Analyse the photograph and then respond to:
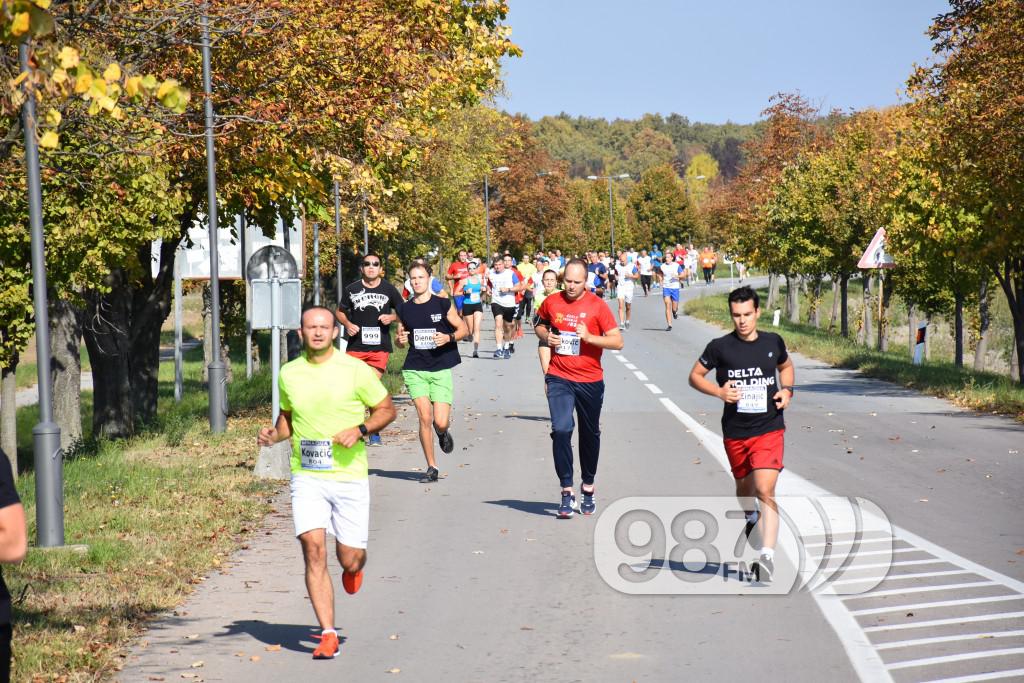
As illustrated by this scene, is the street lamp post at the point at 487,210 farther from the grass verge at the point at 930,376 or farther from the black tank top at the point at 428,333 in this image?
the black tank top at the point at 428,333

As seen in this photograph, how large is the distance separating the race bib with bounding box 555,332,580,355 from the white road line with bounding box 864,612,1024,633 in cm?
405

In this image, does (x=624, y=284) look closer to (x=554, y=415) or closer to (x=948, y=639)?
(x=554, y=415)

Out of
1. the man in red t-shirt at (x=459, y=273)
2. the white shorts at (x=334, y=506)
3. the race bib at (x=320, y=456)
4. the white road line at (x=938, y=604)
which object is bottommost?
the white road line at (x=938, y=604)

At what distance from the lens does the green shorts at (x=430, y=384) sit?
43.8 feet

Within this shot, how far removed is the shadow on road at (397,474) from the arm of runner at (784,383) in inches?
220

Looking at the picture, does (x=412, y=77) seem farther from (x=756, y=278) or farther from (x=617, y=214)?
(x=617, y=214)

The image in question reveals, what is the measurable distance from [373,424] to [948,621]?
3.12 meters

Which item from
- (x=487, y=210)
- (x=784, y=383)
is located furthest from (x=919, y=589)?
(x=487, y=210)

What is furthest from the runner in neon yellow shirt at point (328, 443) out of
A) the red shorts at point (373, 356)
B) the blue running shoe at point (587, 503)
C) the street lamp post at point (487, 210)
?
the street lamp post at point (487, 210)

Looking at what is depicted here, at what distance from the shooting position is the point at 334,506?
712 cm

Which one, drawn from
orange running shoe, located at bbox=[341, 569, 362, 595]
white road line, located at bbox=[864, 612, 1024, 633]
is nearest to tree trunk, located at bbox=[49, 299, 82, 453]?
orange running shoe, located at bbox=[341, 569, 362, 595]

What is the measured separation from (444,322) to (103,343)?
8.56m

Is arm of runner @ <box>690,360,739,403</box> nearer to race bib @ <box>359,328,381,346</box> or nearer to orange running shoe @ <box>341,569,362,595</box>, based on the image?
orange running shoe @ <box>341,569,362,595</box>

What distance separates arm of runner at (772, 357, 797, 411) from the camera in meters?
8.23
